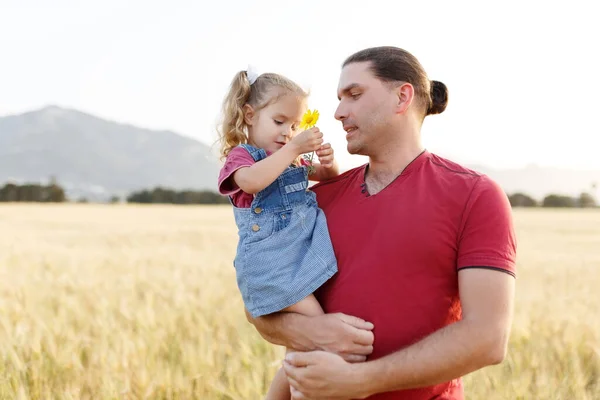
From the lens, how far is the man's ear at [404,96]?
2521 millimetres

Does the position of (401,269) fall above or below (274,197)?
below

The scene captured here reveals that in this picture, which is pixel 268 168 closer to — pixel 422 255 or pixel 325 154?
pixel 325 154

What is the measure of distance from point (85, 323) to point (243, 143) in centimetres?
281

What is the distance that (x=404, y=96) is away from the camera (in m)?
2.53

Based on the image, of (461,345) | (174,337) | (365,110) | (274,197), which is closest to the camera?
(461,345)

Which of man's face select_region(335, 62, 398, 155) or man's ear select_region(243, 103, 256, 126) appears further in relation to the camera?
man's ear select_region(243, 103, 256, 126)

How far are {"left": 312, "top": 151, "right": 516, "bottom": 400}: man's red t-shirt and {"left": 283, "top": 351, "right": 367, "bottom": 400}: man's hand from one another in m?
0.16

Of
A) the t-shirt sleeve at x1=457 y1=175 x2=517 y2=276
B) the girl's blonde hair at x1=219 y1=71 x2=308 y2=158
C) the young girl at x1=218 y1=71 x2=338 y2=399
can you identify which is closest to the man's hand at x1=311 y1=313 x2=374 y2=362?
the young girl at x1=218 y1=71 x2=338 y2=399

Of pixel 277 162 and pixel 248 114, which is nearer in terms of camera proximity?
pixel 277 162

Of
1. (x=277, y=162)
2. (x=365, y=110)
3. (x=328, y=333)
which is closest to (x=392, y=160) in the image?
(x=365, y=110)

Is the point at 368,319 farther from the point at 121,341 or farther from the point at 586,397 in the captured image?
the point at 121,341

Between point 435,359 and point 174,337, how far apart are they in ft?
9.55

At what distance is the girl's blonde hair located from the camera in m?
2.88

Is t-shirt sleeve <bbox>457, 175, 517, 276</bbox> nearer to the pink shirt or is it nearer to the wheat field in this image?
the pink shirt
